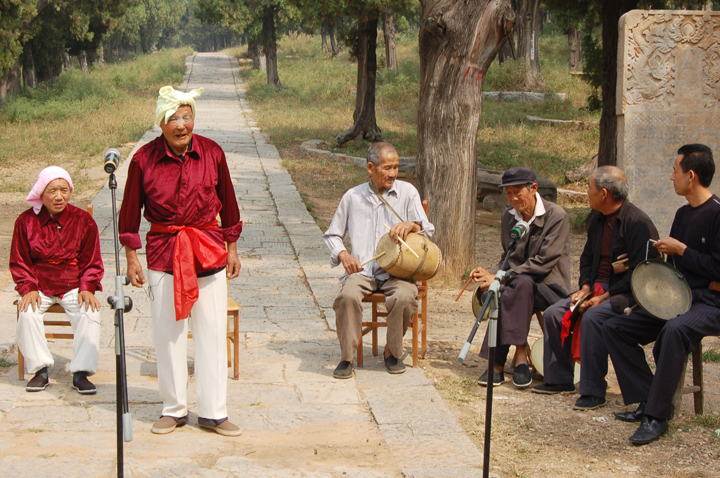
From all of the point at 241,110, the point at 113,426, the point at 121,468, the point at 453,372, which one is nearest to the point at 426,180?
the point at 453,372

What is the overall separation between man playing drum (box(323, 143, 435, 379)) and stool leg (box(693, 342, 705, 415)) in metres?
1.70

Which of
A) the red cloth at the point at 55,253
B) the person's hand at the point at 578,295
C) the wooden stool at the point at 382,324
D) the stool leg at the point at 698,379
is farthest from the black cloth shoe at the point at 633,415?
the red cloth at the point at 55,253

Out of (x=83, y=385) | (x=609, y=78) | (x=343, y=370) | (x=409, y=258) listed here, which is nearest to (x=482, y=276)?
(x=409, y=258)

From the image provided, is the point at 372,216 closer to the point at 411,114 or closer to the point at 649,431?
the point at 649,431

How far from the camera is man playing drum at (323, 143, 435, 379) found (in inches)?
189

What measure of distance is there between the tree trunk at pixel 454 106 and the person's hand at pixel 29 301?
4.10 m

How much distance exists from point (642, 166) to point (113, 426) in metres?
5.37

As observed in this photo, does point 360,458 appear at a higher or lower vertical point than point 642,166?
lower

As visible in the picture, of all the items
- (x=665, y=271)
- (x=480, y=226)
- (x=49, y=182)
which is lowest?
(x=480, y=226)

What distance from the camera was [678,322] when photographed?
407 cm

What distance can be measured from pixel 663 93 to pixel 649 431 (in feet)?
13.8

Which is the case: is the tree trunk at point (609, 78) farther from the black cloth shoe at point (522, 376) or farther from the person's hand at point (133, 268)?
the person's hand at point (133, 268)

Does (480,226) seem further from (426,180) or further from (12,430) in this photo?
(12,430)

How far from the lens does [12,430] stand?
3939 millimetres
